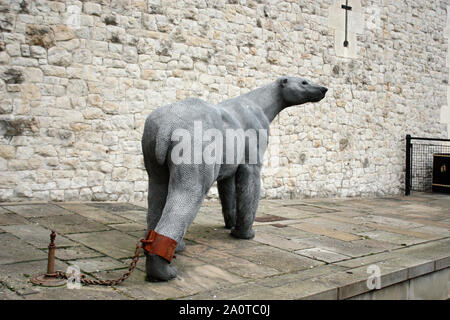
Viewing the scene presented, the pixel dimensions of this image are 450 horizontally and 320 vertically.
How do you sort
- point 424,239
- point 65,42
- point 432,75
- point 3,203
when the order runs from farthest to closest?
point 432,75, point 65,42, point 3,203, point 424,239

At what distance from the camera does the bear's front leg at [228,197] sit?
419 cm

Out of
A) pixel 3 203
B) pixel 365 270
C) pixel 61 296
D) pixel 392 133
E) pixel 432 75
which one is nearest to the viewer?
pixel 61 296

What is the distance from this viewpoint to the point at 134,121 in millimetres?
6223

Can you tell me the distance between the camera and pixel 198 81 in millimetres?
6766

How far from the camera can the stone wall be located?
18.2ft

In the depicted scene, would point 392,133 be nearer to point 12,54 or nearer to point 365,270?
point 365,270

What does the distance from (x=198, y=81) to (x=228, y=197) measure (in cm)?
298

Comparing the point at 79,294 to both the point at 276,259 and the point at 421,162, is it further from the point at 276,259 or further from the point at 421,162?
the point at 421,162

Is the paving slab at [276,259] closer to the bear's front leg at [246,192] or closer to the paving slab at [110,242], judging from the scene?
the bear's front leg at [246,192]

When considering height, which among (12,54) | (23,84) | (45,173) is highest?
(12,54)

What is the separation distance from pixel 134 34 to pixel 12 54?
5.25 feet

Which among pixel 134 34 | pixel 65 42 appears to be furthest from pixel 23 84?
pixel 134 34

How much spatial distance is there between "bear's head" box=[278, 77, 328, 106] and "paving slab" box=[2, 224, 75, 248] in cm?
236

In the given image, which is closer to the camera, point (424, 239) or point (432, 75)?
point (424, 239)
